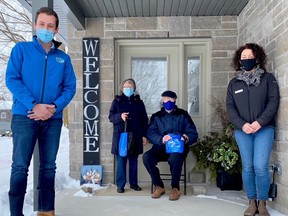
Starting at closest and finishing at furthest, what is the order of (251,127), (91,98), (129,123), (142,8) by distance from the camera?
(251,127) → (129,123) → (142,8) → (91,98)

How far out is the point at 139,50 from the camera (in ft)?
14.8

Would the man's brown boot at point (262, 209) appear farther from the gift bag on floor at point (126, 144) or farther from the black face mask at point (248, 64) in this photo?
the gift bag on floor at point (126, 144)

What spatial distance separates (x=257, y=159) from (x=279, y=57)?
91 centimetres

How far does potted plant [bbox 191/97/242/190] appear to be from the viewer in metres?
3.78

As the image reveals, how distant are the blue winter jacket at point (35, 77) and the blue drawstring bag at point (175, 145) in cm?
147

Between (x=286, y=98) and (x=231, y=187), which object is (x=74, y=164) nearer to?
(x=231, y=187)

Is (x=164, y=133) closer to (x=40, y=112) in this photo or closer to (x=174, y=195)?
(x=174, y=195)

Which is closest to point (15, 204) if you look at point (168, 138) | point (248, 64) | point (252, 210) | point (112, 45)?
point (168, 138)

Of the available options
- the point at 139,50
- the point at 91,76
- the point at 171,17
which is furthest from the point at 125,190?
the point at 171,17

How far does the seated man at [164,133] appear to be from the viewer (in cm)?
356

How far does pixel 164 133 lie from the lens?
3713 millimetres

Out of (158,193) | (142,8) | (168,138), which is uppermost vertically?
(142,8)

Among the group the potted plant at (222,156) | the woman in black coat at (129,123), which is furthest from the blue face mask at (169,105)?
the potted plant at (222,156)

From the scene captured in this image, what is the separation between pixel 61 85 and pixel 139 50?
2.26 m
